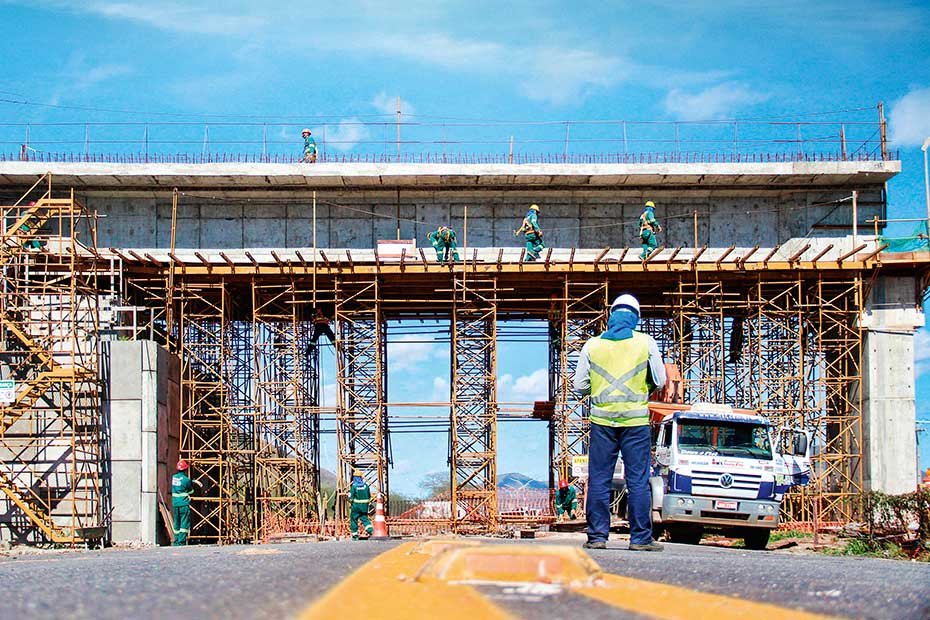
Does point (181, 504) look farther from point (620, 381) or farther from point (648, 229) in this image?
point (620, 381)

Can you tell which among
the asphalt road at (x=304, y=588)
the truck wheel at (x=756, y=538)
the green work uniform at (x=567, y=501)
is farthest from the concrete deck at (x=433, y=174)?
the asphalt road at (x=304, y=588)

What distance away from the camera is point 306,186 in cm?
A: 3559

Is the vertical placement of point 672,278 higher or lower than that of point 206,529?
higher

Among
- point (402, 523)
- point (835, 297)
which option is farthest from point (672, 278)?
point (402, 523)

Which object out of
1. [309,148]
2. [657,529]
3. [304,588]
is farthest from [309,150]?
[304,588]

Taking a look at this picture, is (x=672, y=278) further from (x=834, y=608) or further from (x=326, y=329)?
(x=834, y=608)

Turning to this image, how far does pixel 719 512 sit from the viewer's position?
64.3 feet

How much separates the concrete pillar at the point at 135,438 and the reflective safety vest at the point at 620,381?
18.3 m

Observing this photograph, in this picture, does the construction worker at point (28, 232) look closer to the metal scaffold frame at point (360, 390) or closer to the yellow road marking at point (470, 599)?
the metal scaffold frame at point (360, 390)

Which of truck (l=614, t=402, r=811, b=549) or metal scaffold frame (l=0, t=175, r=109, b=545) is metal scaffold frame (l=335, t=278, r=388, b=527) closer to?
metal scaffold frame (l=0, t=175, r=109, b=545)

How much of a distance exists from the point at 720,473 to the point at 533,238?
14080 mm

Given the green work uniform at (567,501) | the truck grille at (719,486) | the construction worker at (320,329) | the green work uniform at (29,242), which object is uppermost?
the green work uniform at (29,242)

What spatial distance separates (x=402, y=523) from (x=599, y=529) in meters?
19.7

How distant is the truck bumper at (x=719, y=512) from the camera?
771 inches
